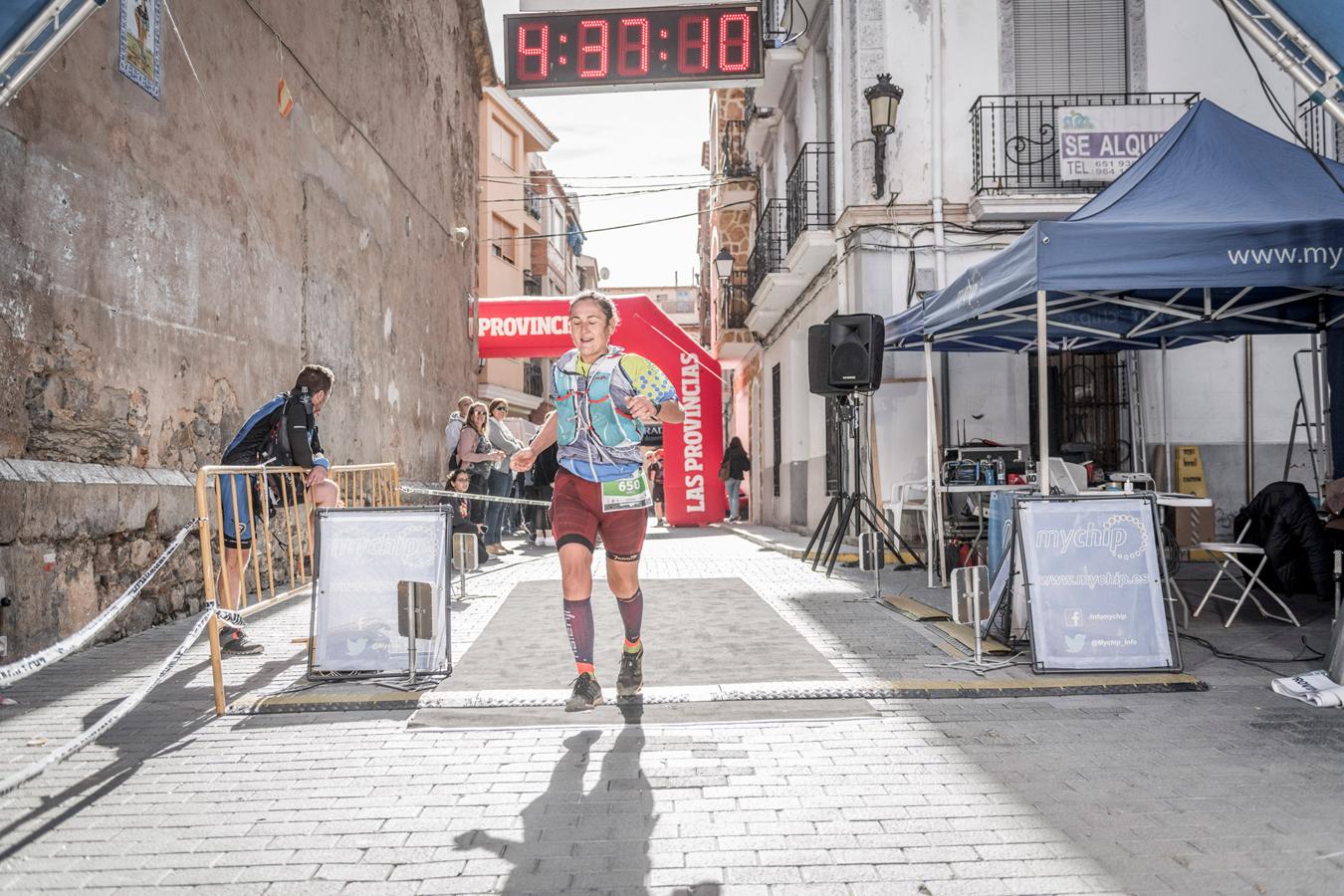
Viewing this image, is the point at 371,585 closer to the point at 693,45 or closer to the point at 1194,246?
the point at 1194,246

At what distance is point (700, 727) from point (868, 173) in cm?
990

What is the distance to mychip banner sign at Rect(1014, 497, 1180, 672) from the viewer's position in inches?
219

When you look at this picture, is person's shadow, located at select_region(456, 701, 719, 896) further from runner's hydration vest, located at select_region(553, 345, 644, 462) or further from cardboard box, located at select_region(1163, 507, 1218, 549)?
cardboard box, located at select_region(1163, 507, 1218, 549)

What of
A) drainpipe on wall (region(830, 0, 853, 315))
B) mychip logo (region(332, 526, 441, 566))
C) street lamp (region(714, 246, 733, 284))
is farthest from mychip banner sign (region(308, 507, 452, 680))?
street lamp (region(714, 246, 733, 284))

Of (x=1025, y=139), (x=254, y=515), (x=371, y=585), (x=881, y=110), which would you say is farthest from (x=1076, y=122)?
(x=371, y=585)

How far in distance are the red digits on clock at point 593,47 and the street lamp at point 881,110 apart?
146 inches

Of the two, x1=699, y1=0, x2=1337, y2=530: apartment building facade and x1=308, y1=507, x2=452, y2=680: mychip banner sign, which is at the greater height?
x1=699, y1=0, x2=1337, y2=530: apartment building facade

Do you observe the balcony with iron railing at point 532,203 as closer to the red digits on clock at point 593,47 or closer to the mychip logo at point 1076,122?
the mychip logo at point 1076,122

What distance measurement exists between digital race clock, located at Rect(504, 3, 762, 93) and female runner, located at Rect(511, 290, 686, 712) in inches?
235

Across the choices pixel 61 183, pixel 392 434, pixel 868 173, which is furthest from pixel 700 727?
pixel 392 434

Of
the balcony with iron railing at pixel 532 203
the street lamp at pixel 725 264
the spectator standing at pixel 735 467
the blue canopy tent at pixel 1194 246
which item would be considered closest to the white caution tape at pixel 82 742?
the blue canopy tent at pixel 1194 246

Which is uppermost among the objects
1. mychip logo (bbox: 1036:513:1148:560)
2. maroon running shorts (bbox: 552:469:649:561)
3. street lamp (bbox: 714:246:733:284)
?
street lamp (bbox: 714:246:733:284)

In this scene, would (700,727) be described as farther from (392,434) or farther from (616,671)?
(392,434)

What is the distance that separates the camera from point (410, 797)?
12.1ft
